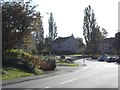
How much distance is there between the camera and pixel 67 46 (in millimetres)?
162375

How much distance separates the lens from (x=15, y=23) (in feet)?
125

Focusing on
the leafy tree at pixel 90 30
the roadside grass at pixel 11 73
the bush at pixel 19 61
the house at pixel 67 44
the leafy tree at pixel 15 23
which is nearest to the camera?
the roadside grass at pixel 11 73

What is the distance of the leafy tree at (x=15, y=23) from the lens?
124 ft

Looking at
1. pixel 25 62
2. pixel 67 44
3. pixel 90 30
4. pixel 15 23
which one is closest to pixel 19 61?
pixel 25 62

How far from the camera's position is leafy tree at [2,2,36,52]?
37.7m

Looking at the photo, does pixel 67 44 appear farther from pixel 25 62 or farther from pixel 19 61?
pixel 25 62

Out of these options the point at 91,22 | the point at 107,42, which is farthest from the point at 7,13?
the point at 107,42

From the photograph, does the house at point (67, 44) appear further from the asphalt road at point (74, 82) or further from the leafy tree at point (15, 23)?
the asphalt road at point (74, 82)

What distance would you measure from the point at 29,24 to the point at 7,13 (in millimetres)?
2714

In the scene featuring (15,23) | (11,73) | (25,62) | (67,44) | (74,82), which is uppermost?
(67,44)

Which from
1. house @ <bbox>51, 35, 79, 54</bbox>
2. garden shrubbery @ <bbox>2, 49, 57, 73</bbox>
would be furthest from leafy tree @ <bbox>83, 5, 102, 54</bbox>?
garden shrubbery @ <bbox>2, 49, 57, 73</bbox>

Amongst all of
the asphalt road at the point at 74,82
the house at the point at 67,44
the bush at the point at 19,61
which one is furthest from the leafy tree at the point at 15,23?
the house at the point at 67,44

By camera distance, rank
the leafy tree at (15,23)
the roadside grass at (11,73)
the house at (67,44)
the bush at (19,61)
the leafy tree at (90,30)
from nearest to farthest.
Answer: the roadside grass at (11,73) → the bush at (19,61) → the leafy tree at (15,23) → the leafy tree at (90,30) → the house at (67,44)

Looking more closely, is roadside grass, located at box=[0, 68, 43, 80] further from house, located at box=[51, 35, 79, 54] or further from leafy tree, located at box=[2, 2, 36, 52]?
house, located at box=[51, 35, 79, 54]
